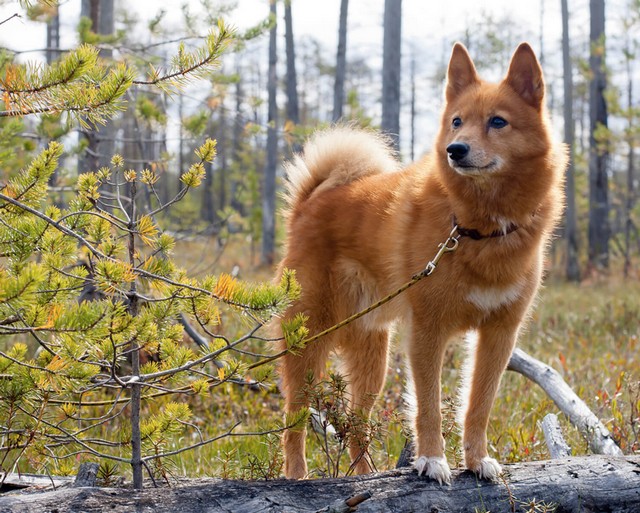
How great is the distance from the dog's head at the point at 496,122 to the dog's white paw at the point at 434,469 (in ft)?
3.86

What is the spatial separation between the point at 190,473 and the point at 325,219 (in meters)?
1.61

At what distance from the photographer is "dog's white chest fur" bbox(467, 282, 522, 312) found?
2721mm

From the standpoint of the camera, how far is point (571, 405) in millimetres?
3670

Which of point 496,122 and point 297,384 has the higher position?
point 496,122

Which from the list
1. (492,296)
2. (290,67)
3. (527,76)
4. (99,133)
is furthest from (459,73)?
(290,67)

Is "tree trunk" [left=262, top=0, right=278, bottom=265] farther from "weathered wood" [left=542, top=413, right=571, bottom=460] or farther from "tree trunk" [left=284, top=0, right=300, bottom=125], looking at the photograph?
"weathered wood" [left=542, top=413, right=571, bottom=460]

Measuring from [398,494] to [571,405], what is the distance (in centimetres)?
182

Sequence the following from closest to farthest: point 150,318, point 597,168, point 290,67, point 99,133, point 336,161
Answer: point 150,318
point 336,161
point 99,133
point 597,168
point 290,67

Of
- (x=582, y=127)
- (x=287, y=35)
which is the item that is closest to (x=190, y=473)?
(x=287, y=35)

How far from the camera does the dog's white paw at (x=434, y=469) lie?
2457 mm

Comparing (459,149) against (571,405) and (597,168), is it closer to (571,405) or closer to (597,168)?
(571,405)

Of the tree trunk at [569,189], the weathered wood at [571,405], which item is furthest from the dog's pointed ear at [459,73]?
the tree trunk at [569,189]

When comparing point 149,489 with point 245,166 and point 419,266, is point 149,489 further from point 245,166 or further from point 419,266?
Answer: point 245,166

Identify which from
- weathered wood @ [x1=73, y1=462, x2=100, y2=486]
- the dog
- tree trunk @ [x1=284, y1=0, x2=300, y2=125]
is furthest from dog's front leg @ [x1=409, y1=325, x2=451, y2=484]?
tree trunk @ [x1=284, y1=0, x2=300, y2=125]
